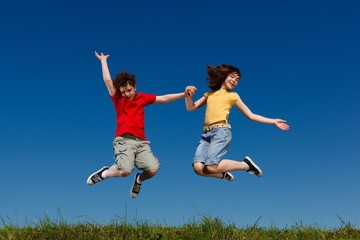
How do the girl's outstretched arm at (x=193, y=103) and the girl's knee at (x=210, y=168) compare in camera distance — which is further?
the girl's outstretched arm at (x=193, y=103)

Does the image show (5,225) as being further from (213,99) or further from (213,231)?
(213,99)

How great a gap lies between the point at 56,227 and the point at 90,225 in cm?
59

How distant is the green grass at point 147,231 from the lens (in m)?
6.40

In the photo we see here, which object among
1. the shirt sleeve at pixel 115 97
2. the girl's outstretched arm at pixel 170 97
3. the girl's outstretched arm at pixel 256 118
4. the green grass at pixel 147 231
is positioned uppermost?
the girl's outstretched arm at pixel 170 97

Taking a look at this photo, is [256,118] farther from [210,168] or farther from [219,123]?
[210,168]

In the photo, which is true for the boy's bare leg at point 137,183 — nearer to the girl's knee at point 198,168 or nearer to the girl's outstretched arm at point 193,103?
the girl's knee at point 198,168

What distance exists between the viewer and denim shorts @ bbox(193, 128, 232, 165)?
7.32 metres

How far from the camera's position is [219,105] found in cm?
760

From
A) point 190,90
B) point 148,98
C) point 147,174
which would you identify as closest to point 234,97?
point 190,90

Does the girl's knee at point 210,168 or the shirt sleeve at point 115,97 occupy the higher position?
the shirt sleeve at point 115,97

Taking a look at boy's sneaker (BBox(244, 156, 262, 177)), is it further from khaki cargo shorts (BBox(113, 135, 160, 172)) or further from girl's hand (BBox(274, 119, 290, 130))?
khaki cargo shorts (BBox(113, 135, 160, 172))

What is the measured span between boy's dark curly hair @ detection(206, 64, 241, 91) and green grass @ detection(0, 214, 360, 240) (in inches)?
114

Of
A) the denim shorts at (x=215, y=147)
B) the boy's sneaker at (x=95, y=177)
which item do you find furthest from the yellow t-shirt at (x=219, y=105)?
the boy's sneaker at (x=95, y=177)

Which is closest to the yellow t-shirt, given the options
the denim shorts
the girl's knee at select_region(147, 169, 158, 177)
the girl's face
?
the girl's face
